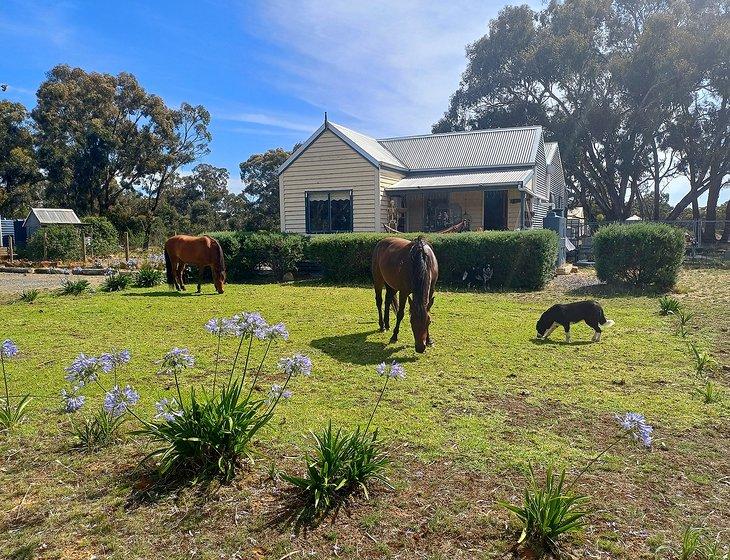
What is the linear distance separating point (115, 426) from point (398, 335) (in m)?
4.81

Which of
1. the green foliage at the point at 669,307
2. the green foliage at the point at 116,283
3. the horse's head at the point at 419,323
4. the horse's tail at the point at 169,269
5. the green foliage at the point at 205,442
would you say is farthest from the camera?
the green foliage at the point at 116,283

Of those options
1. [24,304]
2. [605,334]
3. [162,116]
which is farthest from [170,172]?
[605,334]

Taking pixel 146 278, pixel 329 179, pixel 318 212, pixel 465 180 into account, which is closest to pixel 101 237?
pixel 318 212

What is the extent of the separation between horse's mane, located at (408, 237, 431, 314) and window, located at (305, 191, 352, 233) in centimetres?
1428

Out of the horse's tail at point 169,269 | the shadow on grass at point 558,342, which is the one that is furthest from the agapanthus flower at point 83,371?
the horse's tail at point 169,269

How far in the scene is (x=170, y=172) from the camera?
137 feet

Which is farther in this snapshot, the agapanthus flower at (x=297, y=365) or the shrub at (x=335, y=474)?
the agapanthus flower at (x=297, y=365)

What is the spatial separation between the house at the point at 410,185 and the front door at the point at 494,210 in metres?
0.04

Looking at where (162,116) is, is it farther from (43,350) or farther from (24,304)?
(43,350)

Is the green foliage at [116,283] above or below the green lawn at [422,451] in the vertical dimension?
above

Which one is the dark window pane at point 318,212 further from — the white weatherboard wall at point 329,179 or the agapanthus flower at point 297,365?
the agapanthus flower at point 297,365

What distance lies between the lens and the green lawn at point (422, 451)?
272 cm

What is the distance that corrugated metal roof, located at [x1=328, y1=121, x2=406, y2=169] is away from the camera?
20609 millimetres

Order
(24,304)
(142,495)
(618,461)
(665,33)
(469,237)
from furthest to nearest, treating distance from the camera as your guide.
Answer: (665,33)
(469,237)
(24,304)
(618,461)
(142,495)
